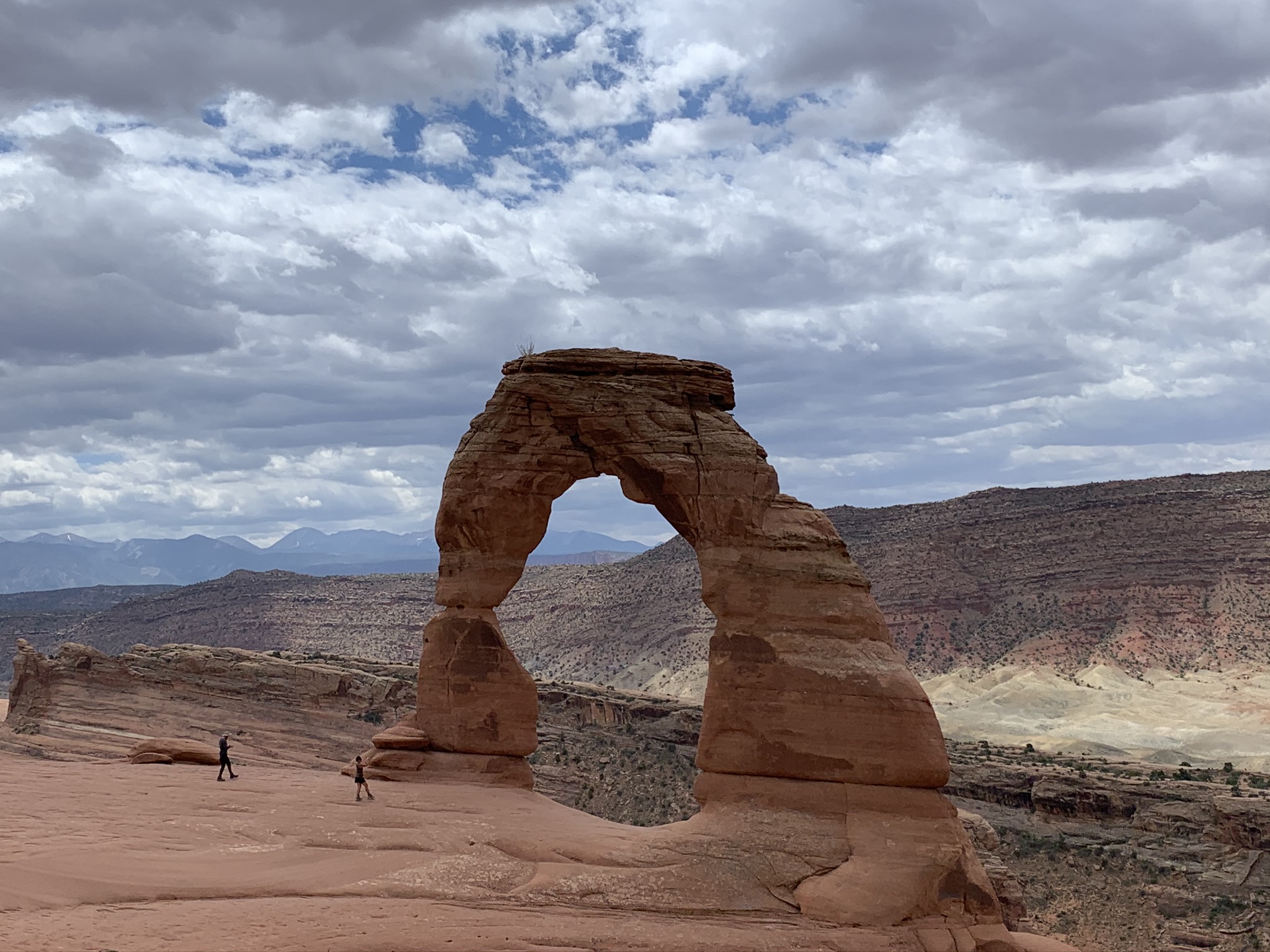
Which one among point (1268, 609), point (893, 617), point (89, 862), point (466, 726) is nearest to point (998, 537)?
point (893, 617)

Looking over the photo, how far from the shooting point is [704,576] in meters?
24.4

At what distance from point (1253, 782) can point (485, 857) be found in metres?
38.1

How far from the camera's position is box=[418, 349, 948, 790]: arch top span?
22516mm

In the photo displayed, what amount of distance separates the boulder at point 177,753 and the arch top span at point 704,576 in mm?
5698

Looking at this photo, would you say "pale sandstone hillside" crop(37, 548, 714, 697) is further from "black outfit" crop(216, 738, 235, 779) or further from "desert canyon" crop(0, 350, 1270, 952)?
"black outfit" crop(216, 738, 235, 779)

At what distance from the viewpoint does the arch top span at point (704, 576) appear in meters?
22.5

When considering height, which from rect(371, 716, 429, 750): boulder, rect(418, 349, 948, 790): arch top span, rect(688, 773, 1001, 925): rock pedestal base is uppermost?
rect(418, 349, 948, 790): arch top span

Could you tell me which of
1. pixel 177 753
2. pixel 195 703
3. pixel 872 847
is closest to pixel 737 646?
pixel 872 847

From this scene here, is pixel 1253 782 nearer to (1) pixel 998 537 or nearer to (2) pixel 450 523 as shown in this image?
(2) pixel 450 523

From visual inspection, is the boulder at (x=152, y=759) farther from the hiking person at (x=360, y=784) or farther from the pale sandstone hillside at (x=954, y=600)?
the pale sandstone hillside at (x=954, y=600)

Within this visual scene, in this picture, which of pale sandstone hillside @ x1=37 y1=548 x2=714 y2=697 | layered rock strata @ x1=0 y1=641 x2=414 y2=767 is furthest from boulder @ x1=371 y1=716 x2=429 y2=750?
pale sandstone hillside @ x1=37 y1=548 x2=714 y2=697

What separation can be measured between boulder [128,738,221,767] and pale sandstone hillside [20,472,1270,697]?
195 ft

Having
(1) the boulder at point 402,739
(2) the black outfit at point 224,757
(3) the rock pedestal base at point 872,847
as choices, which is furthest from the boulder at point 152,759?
(3) the rock pedestal base at point 872,847

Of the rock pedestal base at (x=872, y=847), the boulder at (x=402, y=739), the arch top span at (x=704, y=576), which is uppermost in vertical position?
the arch top span at (x=704, y=576)
